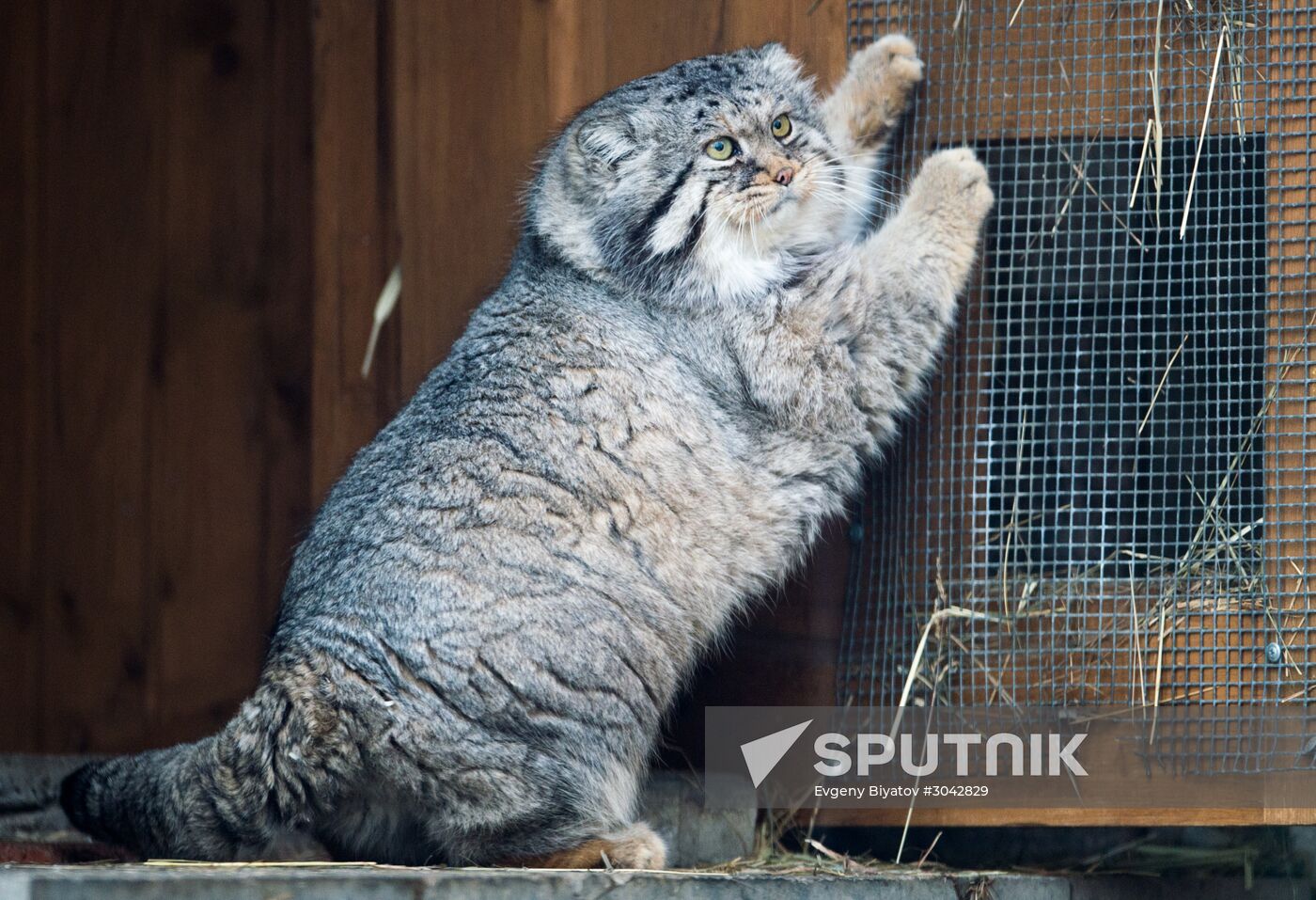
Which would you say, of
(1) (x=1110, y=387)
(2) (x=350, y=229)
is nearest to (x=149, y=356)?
(2) (x=350, y=229)

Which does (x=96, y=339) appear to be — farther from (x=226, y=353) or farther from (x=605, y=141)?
(x=605, y=141)

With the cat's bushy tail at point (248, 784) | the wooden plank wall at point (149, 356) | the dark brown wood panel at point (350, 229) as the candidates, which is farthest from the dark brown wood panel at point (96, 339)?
the cat's bushy tail at point (248, 784)

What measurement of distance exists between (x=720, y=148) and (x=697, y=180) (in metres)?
0.11

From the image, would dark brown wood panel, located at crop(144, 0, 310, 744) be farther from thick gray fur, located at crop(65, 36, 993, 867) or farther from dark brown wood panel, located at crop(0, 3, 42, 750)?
thick gray fur, located at crop(65, 36, 993, 867)

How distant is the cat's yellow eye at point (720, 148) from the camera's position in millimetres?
4066

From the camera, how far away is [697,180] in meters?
4.05

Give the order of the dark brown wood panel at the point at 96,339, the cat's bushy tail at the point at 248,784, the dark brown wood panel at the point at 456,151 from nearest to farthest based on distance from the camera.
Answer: the cat's bushy tail at the point at 248,784, the dark brown wood panel at the point at 456,151, the dark brown wood panel at the point at 96,339

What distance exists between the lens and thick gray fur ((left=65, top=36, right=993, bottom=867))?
3.38 metres

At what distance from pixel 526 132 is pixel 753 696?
1.85 metres

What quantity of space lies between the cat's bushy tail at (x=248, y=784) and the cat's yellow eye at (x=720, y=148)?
1.81 m

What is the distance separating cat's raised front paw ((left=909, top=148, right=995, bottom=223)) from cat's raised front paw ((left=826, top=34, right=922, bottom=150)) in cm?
26

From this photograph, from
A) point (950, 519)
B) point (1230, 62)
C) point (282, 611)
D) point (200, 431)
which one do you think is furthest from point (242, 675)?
point (1230, 62)

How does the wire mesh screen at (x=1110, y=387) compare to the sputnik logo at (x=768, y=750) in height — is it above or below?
above

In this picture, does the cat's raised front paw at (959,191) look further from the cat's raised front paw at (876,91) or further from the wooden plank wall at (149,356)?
the wooden plank wall at (149,356)
